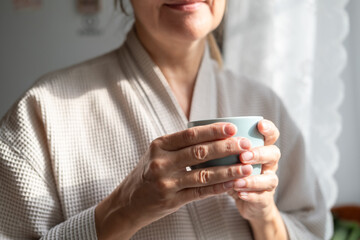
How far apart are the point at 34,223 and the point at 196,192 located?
38 centimetres

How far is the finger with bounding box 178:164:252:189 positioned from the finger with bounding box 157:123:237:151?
5cm

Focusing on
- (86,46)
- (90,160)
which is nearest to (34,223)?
(90,160)

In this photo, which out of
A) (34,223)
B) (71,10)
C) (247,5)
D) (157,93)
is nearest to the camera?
(34,223)

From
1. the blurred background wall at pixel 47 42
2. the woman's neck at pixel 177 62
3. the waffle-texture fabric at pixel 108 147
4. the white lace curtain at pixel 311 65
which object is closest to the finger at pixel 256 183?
the waffle-texture fabric at pixel 108 147

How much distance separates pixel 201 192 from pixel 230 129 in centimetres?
12

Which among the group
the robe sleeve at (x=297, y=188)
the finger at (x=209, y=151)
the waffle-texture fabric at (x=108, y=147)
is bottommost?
the robe sleeve at (x=297, y=188)

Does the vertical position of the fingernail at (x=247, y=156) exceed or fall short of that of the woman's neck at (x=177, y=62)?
it falls short

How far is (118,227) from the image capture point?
2.42 ft

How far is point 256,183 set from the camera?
70cm

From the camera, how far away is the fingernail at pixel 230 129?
63 cm

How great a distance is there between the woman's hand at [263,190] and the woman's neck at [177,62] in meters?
0.31

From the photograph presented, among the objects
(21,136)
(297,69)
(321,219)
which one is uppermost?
(21,136)

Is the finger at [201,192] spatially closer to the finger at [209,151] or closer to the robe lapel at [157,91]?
the finger at [209,151]

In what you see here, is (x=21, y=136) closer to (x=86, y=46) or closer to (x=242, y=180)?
(x=242, y=180)
